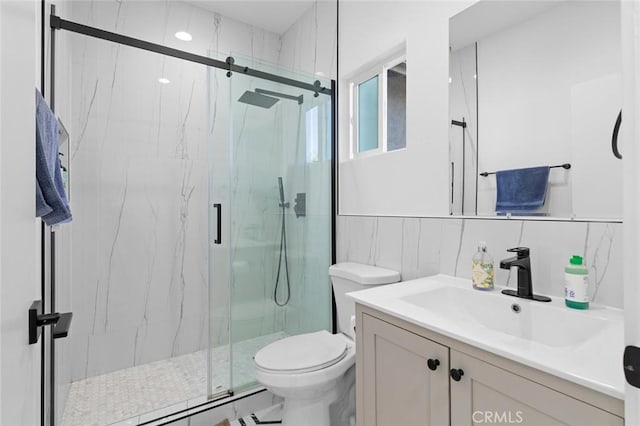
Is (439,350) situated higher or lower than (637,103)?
lower

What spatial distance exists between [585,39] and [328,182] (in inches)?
56.4

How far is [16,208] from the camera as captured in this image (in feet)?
1.84

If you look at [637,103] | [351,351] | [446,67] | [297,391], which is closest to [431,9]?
[446,67]

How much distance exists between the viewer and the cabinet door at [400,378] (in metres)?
0.89

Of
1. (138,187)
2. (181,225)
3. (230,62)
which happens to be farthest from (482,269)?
(138,187)

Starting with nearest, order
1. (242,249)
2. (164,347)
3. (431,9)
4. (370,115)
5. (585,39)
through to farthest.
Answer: (585,39) → (431,9) → (242,249) → (370,115) → (164,347)

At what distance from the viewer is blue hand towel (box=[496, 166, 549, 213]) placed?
3.89 ft

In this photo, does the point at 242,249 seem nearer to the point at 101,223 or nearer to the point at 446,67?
the point at 101,223

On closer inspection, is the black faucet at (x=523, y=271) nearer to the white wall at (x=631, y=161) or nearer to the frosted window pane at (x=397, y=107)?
the white wall at (x=631, y=161)

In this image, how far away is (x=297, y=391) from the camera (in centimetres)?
140

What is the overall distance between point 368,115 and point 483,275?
1.26 meters

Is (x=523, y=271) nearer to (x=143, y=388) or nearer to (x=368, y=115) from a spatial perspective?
(x=368, y=115)

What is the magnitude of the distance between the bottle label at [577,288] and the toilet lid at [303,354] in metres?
0.96

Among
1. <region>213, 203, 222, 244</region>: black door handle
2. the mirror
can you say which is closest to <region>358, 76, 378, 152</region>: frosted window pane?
the mirror
